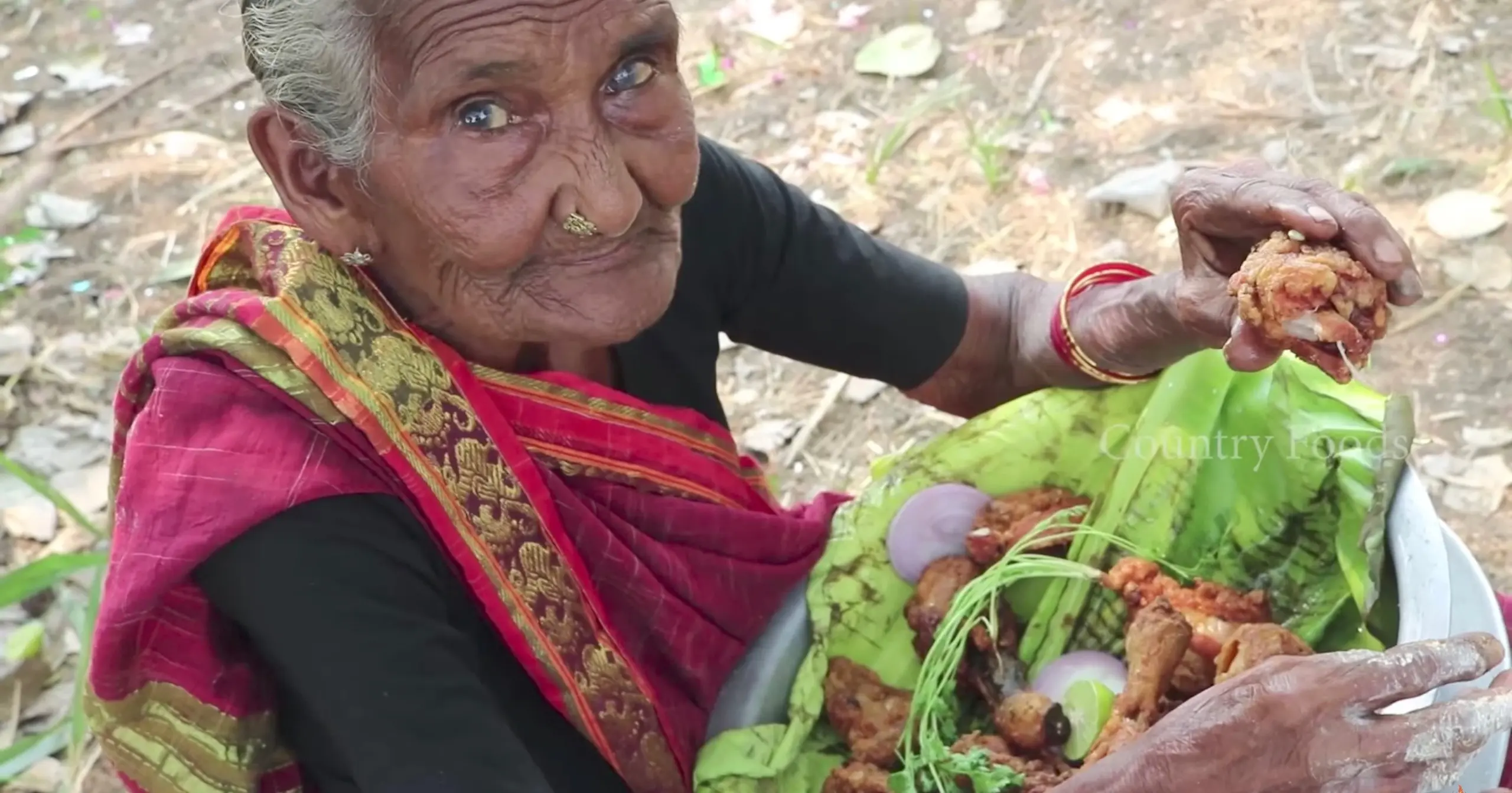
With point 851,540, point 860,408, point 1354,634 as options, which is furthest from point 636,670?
point 860,408

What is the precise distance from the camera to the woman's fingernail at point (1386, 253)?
1115mm

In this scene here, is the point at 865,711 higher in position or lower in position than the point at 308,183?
lower

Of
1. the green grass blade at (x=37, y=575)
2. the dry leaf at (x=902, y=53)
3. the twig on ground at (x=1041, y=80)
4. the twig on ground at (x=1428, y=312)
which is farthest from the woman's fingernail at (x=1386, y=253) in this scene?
the dry leaf at (x=902, y=53)

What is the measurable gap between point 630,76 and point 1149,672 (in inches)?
29.6

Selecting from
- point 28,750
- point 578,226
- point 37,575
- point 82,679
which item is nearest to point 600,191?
point 578,226

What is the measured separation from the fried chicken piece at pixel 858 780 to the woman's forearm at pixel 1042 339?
1.54 ft

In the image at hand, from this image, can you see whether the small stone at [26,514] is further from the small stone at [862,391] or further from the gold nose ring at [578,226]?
the gold nose ring at [578,226]

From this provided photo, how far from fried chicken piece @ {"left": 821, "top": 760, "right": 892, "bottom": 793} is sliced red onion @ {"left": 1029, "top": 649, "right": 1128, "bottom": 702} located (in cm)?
20

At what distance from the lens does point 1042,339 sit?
156 cm

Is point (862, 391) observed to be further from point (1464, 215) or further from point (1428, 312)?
point (1464, 215)

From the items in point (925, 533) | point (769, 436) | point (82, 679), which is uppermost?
point (925, 533)

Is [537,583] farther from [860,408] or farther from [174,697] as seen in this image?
[860,408]

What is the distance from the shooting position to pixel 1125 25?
296 centimetres

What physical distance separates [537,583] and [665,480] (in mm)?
192
